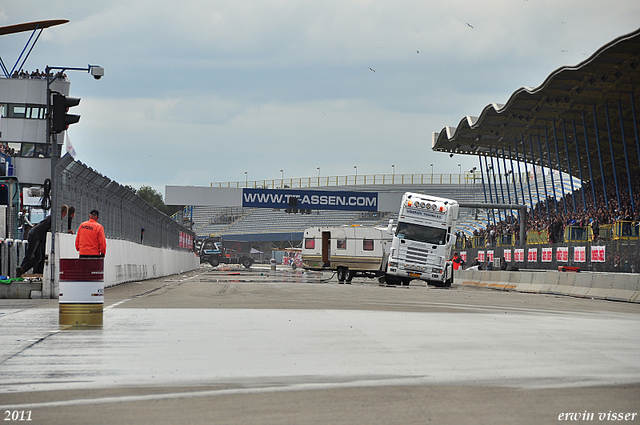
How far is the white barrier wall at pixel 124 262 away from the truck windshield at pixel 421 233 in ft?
33.0

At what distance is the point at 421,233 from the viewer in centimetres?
3136

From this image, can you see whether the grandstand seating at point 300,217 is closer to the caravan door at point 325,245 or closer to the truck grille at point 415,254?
the caravan door at point 325,245

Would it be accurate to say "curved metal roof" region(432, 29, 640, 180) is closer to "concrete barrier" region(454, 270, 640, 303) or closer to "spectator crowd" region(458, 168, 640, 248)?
"spectator crowd" region(458, 168, 640, 248)

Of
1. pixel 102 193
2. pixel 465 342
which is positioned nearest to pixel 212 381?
pixel 465 342

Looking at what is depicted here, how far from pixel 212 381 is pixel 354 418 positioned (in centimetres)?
167

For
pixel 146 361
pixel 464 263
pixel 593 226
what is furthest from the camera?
pixel 464 263

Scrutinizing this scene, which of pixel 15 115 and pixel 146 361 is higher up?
pixel 15 115

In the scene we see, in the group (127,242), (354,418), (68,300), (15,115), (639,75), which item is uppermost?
(15,115)

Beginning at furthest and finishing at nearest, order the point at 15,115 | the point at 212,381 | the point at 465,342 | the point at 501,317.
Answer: the point at 15,115 → the point at 501,317 → the point at 465,342 → the point at 212,381

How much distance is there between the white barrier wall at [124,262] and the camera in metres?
17.3

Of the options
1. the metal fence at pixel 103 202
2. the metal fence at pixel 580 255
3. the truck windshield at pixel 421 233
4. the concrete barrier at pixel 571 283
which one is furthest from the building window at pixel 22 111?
the truck windshield at pixel 421 233

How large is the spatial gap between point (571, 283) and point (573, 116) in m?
27.0

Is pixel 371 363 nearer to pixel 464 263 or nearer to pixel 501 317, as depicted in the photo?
pixel 501 317

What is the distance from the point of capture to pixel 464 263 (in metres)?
49.4
